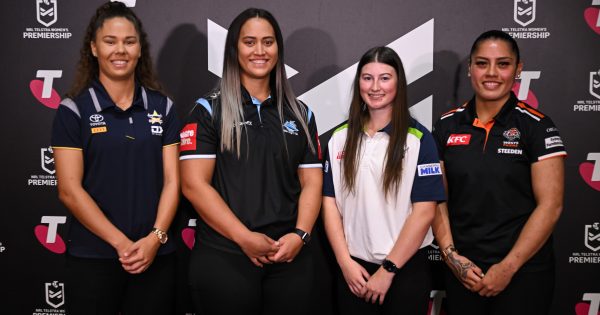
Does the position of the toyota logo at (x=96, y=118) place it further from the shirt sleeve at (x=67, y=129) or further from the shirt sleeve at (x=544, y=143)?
the shirt sleeve at (x=544, y=143)

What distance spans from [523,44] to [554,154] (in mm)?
840

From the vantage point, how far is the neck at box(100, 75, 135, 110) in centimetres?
191

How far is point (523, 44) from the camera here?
2.51 meters

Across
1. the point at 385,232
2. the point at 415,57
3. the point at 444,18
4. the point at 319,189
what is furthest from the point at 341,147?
the point at 444,18

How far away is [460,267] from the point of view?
194 centimetres

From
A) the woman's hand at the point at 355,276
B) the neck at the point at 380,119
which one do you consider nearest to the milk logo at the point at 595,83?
the neck at the point at 380,119

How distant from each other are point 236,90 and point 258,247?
603 mm

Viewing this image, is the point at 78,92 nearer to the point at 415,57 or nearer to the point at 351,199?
the point at 351,199

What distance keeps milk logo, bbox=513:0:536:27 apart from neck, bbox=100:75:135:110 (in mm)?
1899

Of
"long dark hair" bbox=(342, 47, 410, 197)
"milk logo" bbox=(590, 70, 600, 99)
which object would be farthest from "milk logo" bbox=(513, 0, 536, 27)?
"long dark hair" bbox=(342, 47, 410, 197)

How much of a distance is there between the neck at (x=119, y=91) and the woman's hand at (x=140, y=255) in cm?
52

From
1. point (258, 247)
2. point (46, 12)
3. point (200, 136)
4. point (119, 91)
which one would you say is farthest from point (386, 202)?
point (46, 12)

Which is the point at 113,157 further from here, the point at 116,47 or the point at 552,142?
the point at 552,142

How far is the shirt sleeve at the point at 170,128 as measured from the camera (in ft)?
6.37
